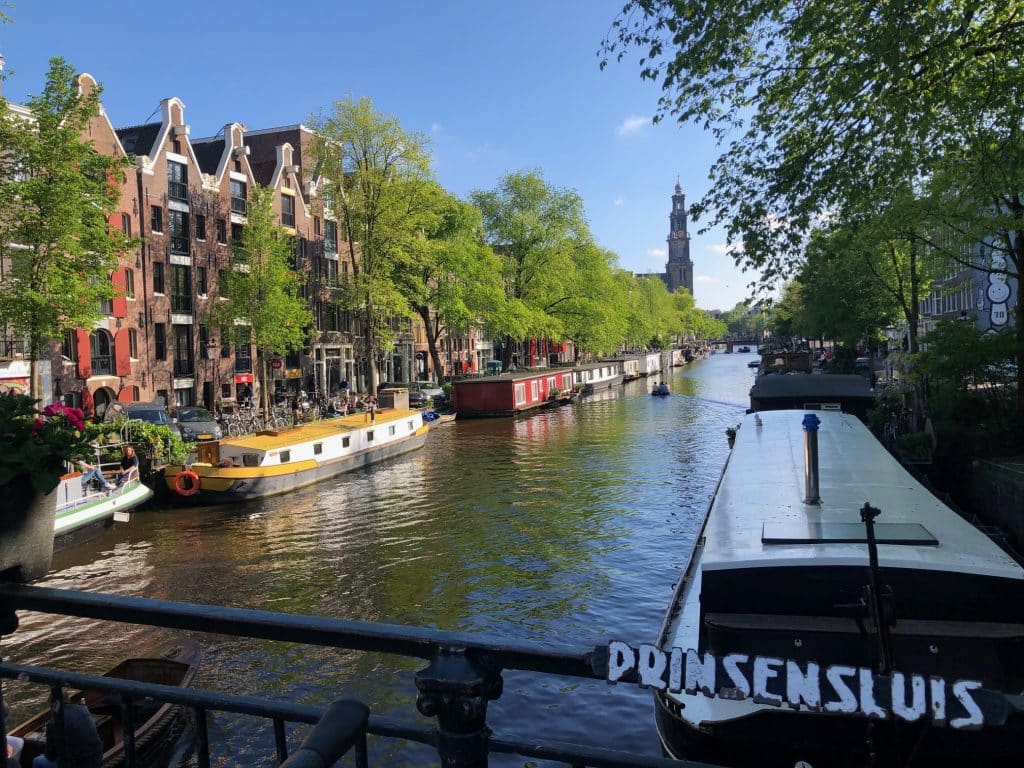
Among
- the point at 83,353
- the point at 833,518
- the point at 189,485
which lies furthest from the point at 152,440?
the point at 833,518

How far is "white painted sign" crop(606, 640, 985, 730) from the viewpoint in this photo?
1.90 metres

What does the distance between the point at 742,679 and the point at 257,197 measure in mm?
42277

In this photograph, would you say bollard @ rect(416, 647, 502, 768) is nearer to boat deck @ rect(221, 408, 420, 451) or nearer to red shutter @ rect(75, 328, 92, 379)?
boat deck @ rect(221, 408, 420, 451)

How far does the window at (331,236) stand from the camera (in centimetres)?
5278

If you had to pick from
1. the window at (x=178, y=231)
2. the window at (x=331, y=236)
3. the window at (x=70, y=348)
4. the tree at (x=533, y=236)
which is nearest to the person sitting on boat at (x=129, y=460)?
the window at (x=70, y=348)

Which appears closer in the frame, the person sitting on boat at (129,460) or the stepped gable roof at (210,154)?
the person sitting on boat at (129,460)

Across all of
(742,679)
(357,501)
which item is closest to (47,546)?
(742,679)

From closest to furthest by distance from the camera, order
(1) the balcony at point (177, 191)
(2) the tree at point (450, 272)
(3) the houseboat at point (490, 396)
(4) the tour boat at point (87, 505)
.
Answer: (4) the tour boat at point (87, 505)
(1) the balcony at point (177, 191)
(2) the tree at point (450, 272)
(3) the houseboat at point (490, 396)

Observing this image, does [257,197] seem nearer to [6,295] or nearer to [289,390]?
[289,390]

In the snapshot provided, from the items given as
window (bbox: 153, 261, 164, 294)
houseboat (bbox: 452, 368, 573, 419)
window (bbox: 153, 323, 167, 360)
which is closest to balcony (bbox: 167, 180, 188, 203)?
window (bbox: 153, 261, 164, 294)

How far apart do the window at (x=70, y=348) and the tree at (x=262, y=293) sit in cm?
770

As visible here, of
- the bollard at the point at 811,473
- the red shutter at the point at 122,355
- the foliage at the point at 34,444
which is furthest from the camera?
the red shutter at the point at 122,355

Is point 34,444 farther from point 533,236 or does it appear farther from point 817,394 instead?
point 533,236

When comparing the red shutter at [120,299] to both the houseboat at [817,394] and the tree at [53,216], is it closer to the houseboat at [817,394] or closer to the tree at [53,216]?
the tree at [53,216]
